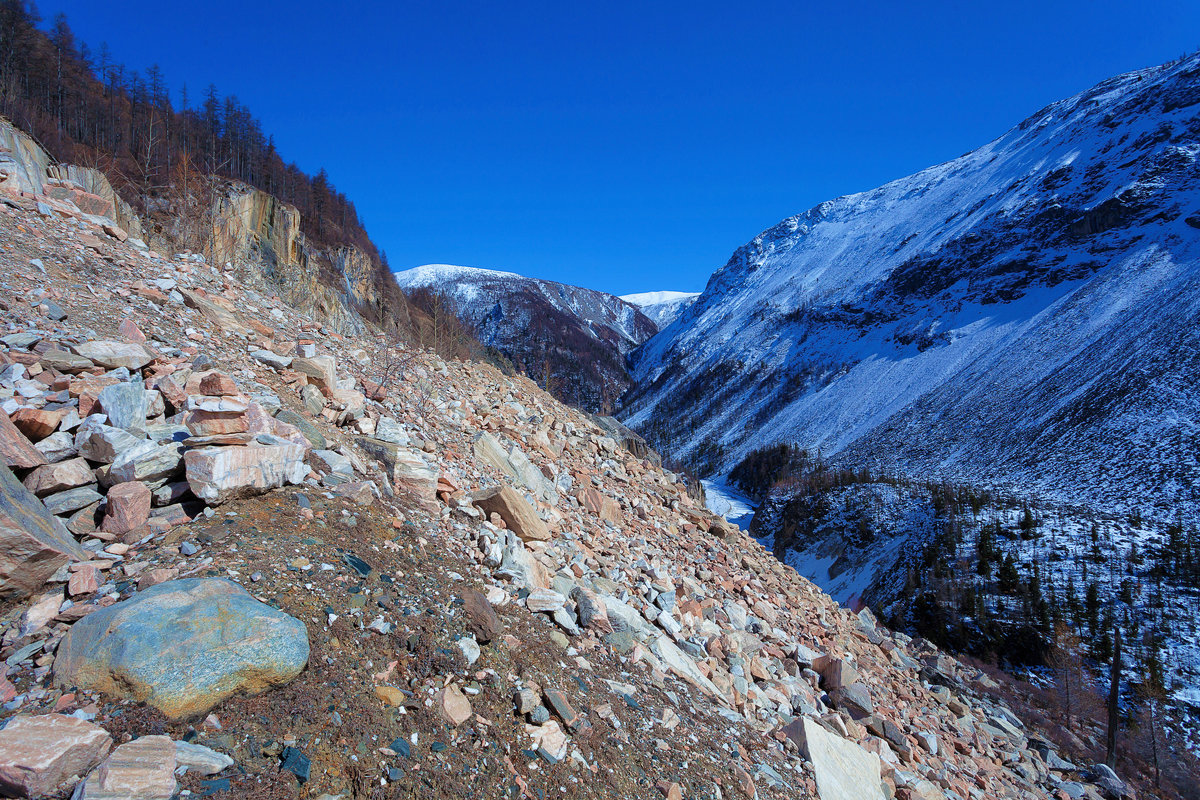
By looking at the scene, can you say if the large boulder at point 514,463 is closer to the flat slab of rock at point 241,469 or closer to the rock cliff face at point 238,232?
the flat slab of rock at point 241,469

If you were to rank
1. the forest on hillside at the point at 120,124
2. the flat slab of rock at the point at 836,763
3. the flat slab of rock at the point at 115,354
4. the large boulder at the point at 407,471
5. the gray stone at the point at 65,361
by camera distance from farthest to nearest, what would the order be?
1. the forest on hillside at the point at 120,124
2. the large boulder at the point at 407,471
3. the flat slab of rock at the point at 836,763
4. the flat slab of rock at the point at 115,354
5. the gray stone at the point at 65,361

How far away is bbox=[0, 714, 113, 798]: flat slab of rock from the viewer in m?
2.03

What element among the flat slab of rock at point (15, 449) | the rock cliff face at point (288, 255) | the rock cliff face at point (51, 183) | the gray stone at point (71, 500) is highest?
the rock cliff face at point (288, 255)

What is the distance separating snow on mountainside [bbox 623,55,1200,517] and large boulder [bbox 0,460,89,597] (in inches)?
2749

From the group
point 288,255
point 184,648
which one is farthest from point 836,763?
point 288,255

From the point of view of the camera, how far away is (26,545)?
2.93m

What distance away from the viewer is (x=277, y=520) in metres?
4.04

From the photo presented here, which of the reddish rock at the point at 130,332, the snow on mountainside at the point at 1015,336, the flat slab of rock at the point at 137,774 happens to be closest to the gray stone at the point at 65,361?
the reddish rock at the point at 130,332

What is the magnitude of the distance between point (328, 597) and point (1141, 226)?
509 ft

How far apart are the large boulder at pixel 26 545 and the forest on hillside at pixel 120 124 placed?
1273 inches

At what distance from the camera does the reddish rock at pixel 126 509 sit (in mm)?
3535

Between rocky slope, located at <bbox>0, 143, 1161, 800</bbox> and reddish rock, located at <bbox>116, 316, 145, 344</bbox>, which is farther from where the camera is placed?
reddish rock, located at <bbox>116, 316, 145, 344</bbox>

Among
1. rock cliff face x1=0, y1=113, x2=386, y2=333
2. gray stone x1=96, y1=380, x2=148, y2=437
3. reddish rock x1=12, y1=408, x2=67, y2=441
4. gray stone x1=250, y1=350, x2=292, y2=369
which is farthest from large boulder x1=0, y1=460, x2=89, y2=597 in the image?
rock cliff face x1=0, y1=113, x2=386, y2=333

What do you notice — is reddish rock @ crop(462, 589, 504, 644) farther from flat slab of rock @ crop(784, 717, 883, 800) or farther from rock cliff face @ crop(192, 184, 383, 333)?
rock cliff face @ crop(192, 184, 383, 333)
